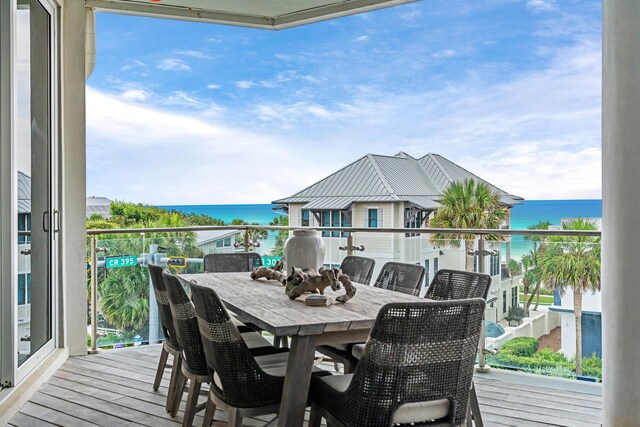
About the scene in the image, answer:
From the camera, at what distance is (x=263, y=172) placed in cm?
3256

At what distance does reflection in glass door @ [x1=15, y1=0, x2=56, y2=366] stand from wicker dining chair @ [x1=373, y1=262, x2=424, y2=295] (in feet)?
7.79

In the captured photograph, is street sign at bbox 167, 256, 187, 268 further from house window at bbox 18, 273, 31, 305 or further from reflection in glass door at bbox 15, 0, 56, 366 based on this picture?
house window at bbox 18, 273, 31, 305

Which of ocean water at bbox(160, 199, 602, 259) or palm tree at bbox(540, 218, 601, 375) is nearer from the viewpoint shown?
palm tree at bbox(540, 218, 601, 375)

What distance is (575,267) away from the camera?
12.3 feet

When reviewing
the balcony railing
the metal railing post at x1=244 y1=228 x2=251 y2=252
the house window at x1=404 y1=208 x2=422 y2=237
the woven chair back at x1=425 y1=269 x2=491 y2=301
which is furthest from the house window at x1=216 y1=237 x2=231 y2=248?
the house window at x1=404 y1=208 x2=422 y2=237

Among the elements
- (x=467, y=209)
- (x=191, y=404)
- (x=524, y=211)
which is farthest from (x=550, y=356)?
(x=524, y=211)

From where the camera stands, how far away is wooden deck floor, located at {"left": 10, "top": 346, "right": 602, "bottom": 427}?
3.12 m

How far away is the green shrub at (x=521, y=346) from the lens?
3.84 metres

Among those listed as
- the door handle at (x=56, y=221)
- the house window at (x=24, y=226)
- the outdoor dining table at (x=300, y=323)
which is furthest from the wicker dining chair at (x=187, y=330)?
the door handle at (x=56, y=221)

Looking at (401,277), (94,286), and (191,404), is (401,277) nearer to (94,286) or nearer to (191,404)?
(191,404)

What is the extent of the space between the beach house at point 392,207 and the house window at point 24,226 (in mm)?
2330

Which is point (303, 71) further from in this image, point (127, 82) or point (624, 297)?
point (624, 297)

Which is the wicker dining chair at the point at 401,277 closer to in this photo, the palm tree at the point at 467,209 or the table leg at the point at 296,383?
the table leg at the point at 296,383

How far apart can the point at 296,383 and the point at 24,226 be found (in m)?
2.52
